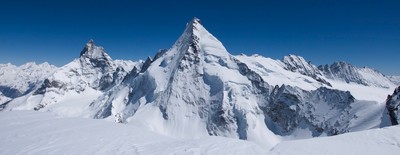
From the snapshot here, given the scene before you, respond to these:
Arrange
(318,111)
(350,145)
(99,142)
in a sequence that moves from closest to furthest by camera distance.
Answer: (99,142)
(350,145)
(318,111)

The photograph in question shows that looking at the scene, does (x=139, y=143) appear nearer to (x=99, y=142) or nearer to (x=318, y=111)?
(x=99, y=142)

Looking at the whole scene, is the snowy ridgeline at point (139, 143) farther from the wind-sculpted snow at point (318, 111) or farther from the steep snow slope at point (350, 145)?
the wind-sculpted snow at point (318, 111)

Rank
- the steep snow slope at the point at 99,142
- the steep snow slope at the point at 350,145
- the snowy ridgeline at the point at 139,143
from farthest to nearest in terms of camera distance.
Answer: the steep snow slope at the point at 350,145
the snowy ridgeline at the point at 139,143
the steep snow slope at the point at 99,142

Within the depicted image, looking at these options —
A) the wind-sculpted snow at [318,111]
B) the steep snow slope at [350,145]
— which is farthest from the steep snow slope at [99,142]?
the wind-sculpted snow at [318,111]

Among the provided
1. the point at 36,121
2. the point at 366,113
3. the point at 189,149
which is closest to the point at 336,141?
the point at 189,149

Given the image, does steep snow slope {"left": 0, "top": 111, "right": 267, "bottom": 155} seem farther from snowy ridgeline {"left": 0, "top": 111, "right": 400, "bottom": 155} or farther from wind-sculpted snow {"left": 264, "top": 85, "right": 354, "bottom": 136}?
wind-sculpted snow {"left": 264, "top": 85, "right": 354, "bottom": 136}

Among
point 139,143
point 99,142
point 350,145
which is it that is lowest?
point 350,145

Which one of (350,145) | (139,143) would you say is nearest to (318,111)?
(350,145)

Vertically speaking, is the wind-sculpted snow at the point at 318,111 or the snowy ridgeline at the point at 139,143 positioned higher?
the wind-sculpted snow at the point at 318,111
